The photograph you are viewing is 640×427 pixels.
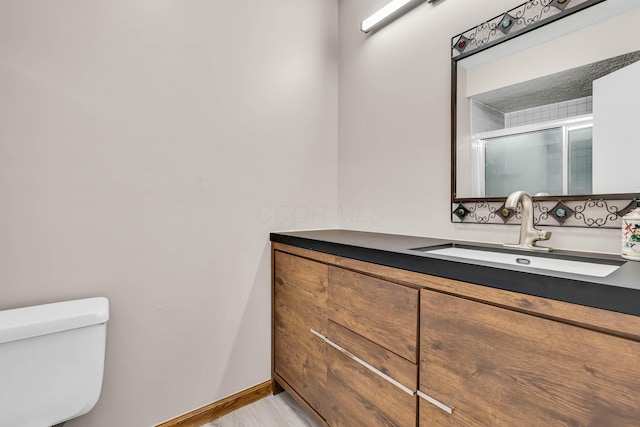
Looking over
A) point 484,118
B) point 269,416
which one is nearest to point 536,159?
point 484,118

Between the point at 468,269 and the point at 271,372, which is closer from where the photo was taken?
the point at 468,269

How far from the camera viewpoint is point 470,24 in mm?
1341

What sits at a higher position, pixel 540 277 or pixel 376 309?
pixel 540 277

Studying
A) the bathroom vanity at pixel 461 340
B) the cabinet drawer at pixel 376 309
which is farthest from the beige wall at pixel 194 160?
the cabinet drawer at pixel 376 309

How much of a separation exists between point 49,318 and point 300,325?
971 millimetres

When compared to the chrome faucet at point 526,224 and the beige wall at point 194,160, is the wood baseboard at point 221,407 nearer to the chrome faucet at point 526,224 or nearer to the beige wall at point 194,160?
the beige wall at point 194,160

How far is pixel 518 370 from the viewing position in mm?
695

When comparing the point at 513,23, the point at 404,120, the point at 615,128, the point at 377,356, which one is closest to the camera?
the point at 615,128

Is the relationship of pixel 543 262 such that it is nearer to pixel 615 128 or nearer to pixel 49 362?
pixel 615 128

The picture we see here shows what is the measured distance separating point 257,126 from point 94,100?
0.74 m

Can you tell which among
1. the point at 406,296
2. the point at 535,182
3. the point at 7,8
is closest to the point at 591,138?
the point at 535,182

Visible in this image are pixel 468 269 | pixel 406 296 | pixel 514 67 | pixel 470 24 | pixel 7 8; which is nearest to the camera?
pixel 468 269

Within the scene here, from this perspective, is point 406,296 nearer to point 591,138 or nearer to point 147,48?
point 591,138

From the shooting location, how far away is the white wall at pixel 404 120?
4.59 feet
